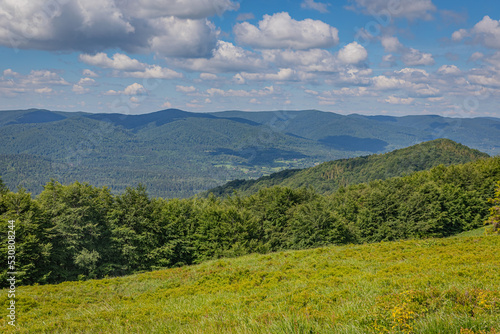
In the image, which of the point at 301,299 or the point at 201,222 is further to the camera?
the point at 201,222

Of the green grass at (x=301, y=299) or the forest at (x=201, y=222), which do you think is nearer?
the green grass at (x=301, y=299)

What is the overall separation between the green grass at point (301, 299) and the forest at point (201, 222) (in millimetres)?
12584

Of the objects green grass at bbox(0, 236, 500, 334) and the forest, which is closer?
green grass at bbox(0, 236, 500, 334)

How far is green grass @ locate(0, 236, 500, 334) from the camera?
201 inches

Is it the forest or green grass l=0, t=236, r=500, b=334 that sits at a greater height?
green grass l=0, t=236, r=500, b=334

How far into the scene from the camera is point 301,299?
9367 millimetres

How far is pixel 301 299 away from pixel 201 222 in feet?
125

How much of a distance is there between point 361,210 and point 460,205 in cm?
2001

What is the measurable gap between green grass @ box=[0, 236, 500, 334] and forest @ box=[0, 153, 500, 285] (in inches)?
495

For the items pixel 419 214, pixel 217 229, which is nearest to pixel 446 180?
pixel 419 214

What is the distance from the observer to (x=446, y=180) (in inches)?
2667

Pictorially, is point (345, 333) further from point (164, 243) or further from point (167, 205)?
point (167, 205)

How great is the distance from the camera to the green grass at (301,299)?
16.7 feet

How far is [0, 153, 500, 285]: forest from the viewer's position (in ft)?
99.4
